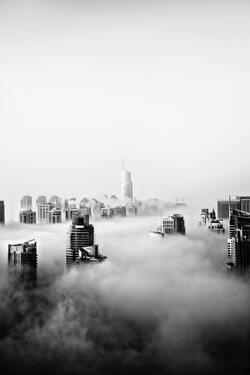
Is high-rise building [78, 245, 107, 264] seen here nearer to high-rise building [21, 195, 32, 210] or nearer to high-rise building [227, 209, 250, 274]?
high-rise building [21, 195, 32, 210]

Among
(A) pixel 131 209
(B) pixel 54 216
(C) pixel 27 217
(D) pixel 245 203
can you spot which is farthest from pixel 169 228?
(C) pixel 27 217

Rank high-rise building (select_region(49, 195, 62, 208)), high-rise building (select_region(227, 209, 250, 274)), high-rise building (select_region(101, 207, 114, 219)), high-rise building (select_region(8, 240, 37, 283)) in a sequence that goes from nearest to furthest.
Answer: high-rise building (select_region(227, 209, 250, 274)) → high-rise building (select_region(8, 240, 37, 283)) → high-rise building (select_region(101, 207, 114, 219)) → high-rise building (select_region(49, 195, 62, 208))

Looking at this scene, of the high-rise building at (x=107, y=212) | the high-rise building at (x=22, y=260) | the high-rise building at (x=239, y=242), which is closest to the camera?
the high-rise building at (x=239, y=242)

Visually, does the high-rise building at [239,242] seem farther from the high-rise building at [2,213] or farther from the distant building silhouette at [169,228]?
the high-rise building at [2,213]

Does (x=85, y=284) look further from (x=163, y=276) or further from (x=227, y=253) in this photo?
(x=227, y=253)

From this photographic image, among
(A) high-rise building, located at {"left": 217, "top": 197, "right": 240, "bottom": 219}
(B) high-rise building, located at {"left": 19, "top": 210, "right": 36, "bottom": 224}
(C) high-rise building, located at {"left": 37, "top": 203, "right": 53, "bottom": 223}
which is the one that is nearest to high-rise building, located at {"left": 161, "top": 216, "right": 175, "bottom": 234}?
(A) high-rise building, located at {"left": 217, "top": 197, "right": 240, "bottom": 219}

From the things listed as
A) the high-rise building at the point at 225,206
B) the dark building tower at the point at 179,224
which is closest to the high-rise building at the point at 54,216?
the dark building tower at the point at 179,224
